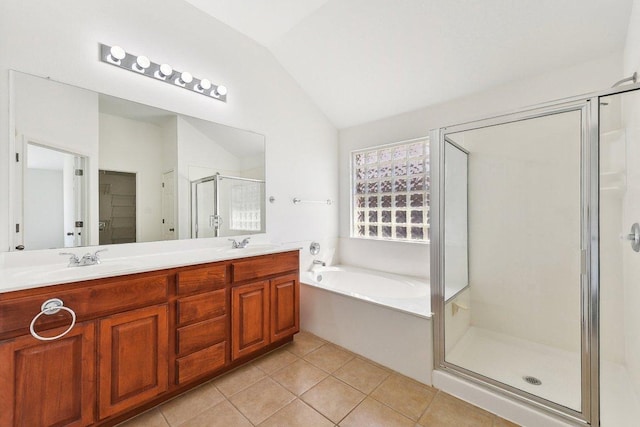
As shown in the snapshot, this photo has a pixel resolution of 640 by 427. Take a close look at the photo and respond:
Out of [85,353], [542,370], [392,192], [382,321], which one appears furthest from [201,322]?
[392,192]

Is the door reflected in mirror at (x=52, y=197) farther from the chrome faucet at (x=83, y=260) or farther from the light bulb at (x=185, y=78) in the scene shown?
the light bulb at (x=185, y=78)

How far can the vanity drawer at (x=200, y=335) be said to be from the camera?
1531 mm

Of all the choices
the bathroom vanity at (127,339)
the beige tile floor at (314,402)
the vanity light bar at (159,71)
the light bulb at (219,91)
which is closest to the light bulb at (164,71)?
the vanity light bar at (159,71)

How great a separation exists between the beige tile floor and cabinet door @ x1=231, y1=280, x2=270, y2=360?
18cm

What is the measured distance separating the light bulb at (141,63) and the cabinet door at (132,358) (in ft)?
5.25

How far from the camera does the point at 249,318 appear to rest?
6.13 feet

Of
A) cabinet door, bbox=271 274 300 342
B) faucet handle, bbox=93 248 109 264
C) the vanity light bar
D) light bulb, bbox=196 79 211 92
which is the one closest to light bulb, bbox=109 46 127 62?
the vanity light bar

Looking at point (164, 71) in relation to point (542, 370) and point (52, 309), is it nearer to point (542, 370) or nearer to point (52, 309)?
point (52, 309)

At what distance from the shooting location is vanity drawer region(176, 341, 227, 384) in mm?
1528

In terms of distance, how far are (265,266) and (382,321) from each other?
0.96 metres

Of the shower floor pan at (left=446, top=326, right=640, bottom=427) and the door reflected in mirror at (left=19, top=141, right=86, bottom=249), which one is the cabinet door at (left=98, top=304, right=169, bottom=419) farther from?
the shower floor pan at (left=446, top=326, right=640, bottom=427)

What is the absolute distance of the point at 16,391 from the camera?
1.05 meters

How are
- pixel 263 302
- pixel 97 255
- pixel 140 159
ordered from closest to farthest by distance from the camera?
pixel 97 255 < pixel 140 159 < pixel 263 302

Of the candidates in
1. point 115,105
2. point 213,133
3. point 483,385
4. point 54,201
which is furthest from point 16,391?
point 483,385
